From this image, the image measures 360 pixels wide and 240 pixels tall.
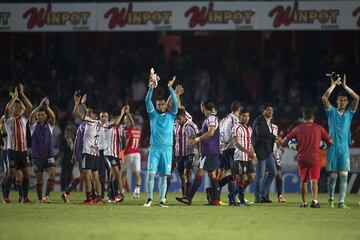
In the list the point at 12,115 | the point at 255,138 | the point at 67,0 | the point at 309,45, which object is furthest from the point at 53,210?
the point at 309,45

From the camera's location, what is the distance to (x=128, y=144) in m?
26.5

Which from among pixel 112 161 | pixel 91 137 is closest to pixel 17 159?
pixel 91 137

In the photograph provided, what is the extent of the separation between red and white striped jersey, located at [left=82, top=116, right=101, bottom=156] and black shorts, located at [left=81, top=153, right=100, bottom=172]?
92 millimetres

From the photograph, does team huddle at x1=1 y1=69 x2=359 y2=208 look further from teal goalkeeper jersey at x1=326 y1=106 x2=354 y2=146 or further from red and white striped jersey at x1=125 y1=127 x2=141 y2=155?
red and white striped jersey at x1=125 y1=127 x2=141 y2=155

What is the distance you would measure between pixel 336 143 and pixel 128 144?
7.60m

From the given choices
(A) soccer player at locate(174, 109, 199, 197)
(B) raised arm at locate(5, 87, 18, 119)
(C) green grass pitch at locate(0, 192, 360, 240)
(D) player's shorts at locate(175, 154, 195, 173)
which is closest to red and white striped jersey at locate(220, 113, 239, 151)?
(A) soccer player at locate(174, 109, 199, 197)

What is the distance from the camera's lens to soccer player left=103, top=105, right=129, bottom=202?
2297cm

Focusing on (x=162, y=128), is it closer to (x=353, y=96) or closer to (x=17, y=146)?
(x=17, y=146)

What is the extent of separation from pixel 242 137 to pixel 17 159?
5284mm

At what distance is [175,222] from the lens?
16203mm

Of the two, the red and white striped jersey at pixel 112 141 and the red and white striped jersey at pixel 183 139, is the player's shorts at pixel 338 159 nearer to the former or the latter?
the red and white striped jersey at pixel 183 139

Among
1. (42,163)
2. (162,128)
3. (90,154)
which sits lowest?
(42,163)

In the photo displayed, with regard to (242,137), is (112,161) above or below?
below

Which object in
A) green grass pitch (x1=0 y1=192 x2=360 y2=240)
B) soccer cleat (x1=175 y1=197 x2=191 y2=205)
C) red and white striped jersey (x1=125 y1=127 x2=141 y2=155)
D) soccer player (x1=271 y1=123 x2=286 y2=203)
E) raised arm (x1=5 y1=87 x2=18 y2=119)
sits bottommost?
green grass pitch (x1=0 y1=192 x2=360 y2=240)
